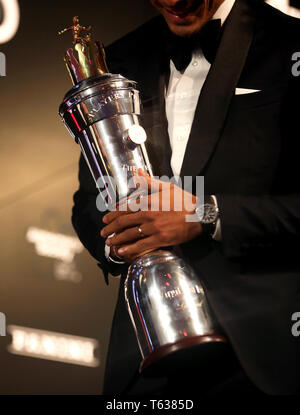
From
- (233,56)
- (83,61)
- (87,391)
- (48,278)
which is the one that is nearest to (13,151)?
(48,278)

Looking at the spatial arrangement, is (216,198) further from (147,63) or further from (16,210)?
(16,210)

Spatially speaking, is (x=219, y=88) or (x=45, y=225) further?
(x=45, y=225)

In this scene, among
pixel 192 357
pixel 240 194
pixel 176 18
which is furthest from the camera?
pixel 176 18

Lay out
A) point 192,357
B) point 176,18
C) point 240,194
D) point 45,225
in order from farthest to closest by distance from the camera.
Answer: point 45,225 → point 176,18 → point 240,194 → point 192,357

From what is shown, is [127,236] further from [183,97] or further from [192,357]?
[183,97]

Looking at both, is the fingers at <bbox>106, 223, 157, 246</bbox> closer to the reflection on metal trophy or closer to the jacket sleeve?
the reflection on metal trophy

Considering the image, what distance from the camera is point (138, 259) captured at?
3.42 ft

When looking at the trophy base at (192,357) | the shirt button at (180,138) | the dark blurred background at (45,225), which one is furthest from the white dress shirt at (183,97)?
the dark blurred background at (45,225)

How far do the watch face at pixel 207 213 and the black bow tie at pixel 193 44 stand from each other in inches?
15.7

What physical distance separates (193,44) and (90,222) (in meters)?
0.50

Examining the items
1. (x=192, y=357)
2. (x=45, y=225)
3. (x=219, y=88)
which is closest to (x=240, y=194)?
(x=219, y=88)

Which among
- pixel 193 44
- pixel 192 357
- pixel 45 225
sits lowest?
pixel 192 357

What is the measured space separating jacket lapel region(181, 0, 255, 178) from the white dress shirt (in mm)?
65

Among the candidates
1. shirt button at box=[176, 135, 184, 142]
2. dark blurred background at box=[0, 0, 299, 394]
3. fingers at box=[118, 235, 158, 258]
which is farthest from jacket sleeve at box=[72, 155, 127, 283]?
dark blurred background at box=[0, 0, 299, 394]
